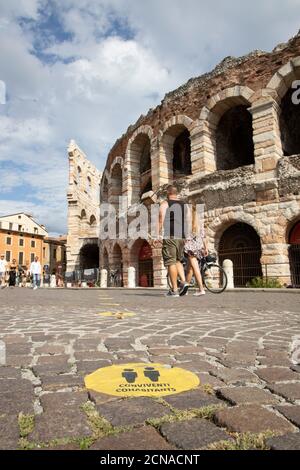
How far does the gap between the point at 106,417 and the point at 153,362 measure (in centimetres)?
88

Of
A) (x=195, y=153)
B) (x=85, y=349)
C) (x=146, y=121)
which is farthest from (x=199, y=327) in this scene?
(x=146, y=121)

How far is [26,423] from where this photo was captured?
140cm

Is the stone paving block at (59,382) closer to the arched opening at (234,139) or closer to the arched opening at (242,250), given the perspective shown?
the arched opening at (242,250)

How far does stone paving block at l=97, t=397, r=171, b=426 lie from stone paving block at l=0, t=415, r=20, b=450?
1.14ft

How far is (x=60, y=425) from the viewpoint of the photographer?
138 cm

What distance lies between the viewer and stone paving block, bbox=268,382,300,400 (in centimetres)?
170

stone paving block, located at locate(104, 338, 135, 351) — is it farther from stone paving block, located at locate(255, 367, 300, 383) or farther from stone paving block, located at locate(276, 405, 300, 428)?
stone paving block, located at locate(276, 405, 300, 428)

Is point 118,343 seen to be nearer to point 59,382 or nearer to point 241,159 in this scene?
point 59,382

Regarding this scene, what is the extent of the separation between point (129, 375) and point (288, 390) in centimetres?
86

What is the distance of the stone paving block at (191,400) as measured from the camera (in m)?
1.59

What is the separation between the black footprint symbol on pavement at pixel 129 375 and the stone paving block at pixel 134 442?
59cm

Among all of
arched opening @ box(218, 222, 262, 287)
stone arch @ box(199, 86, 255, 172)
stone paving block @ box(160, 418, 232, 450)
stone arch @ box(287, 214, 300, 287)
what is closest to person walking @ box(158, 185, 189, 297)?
stone paving block @ box(160, 418, 232, 450)

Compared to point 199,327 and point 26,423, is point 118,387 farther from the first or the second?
point 199,327

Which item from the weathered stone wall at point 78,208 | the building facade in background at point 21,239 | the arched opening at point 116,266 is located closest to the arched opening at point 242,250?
the arched opening at point 116,266
